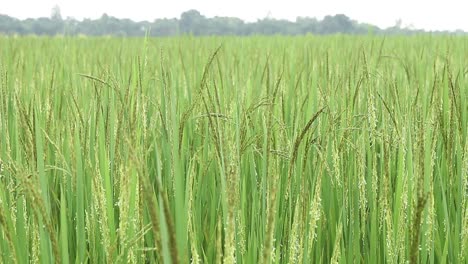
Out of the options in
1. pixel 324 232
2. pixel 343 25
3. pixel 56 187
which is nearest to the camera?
pixel 324 232

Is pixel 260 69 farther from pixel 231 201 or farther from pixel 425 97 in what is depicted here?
pixel 231 201

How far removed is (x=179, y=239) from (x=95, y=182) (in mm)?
202

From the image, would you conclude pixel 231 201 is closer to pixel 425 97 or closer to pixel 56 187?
pixel 56 187

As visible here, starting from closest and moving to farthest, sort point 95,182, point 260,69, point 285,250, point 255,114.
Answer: point 95,182 < point 285,250 < point 255,114 < point 260,69

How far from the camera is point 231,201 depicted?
1.18ft

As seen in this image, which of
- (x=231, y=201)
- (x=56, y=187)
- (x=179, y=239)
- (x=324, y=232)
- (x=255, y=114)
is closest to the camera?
(x=231, y=201)

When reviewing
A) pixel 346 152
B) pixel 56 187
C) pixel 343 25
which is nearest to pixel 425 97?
pixel 346 152

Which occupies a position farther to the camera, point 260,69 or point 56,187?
point 260,69

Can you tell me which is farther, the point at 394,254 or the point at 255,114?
the point at 255,114

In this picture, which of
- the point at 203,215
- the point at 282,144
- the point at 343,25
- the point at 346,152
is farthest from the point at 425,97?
the point at 343,25

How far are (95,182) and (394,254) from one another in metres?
0.42

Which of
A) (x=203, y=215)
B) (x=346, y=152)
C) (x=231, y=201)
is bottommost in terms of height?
(x=203, y=215)

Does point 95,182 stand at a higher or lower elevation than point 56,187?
higher

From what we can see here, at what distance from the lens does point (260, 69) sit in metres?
2.50
